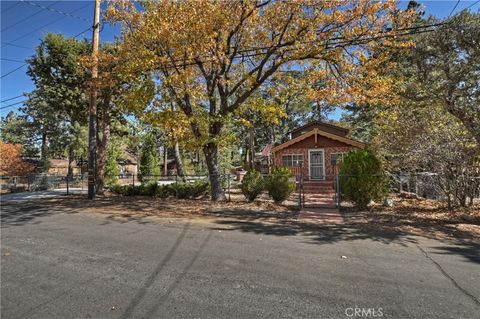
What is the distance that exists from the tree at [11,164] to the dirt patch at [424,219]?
80.7 feet

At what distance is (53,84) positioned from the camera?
22.1 metres

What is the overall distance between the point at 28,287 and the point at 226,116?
30.0ft

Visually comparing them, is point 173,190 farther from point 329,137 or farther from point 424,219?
point 424,219

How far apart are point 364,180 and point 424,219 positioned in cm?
223

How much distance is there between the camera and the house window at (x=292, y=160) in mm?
20516

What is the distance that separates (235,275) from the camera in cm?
448

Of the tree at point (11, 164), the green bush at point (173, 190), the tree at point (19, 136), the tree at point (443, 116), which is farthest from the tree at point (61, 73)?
the tree at point (19, 136)

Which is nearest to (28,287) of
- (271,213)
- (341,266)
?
(341,266)

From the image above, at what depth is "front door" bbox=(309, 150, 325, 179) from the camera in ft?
65.5

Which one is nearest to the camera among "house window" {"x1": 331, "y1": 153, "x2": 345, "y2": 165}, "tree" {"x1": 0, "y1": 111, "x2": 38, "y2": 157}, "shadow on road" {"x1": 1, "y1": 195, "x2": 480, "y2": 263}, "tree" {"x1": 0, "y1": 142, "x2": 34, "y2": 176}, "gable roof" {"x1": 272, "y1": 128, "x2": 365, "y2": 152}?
"shadow on road" {"x1": 1, "y1": 195, "x2": 480, "y2": 263}

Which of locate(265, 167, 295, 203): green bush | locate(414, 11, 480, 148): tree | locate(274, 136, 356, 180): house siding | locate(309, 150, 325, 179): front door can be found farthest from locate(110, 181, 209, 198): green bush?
locate(414, 11, 480, 148): tree

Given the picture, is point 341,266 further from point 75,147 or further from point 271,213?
point 75,147

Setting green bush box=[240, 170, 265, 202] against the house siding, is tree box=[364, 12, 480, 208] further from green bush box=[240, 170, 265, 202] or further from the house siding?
the house siding

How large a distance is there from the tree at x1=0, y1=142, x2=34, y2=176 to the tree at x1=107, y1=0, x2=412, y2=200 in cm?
1699
